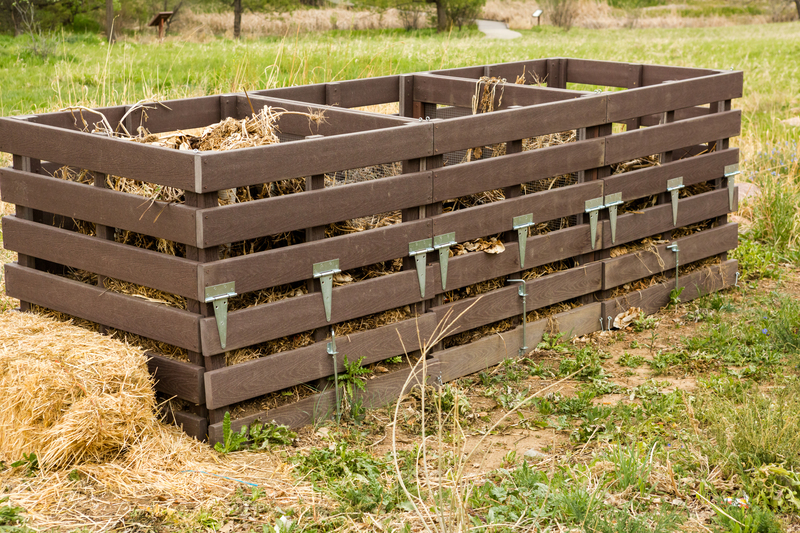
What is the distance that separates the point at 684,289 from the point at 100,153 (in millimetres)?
4553

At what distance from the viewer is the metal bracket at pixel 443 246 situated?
4.95 m

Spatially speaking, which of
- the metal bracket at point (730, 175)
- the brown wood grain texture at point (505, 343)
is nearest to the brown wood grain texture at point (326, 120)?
the brown wood grain texture at point (505, 343)

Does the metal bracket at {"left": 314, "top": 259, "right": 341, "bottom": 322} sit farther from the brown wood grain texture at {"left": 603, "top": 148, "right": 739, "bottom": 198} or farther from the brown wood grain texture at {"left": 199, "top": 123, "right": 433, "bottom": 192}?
the brown wood grain texture at {"left": 603, "top": 148, "right": 739, "bottom": 198}

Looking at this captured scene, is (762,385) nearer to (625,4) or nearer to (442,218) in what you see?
(442,218)

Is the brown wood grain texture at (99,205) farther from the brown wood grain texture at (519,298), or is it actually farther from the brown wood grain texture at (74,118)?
the brown wood grain texture at (519,298)

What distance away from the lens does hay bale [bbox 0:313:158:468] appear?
146 inches

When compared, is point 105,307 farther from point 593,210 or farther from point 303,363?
point 593,210

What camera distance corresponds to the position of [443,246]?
4949 millimetres

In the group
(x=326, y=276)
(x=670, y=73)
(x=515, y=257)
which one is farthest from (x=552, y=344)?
(x=670, y=73)

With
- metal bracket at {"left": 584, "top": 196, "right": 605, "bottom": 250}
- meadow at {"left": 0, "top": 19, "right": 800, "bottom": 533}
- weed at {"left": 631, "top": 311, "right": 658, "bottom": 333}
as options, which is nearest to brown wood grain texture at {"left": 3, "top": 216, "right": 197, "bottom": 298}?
meadow at {"left": 0, "top": 19, "right": 800, "bottom": 533}

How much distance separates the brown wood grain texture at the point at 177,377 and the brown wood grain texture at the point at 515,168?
1742mm

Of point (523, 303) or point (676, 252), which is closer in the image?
point (523, 303)

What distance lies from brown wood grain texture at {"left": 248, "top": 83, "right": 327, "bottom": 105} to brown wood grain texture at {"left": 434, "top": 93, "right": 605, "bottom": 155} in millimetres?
1546

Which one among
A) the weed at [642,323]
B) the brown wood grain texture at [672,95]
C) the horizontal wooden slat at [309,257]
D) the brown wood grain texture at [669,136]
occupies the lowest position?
the weed at [642,323]
